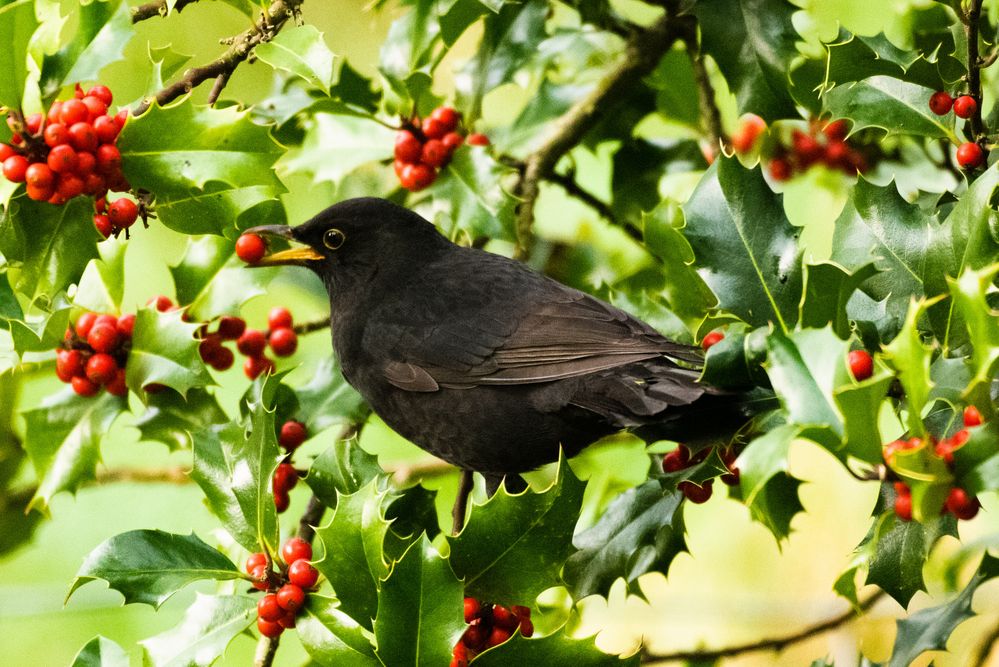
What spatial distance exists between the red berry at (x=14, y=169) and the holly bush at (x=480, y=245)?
0.4 inches

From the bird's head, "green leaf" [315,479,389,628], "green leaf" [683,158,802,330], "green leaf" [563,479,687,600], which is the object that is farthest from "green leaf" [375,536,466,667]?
the bird's head

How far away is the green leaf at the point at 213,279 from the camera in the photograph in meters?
3.48

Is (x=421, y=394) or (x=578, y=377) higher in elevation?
(x=578, y=377)

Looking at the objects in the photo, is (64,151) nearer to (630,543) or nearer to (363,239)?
(363,239)

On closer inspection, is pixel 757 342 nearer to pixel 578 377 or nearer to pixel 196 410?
pixel 578 377

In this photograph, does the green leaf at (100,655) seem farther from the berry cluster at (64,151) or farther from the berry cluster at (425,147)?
the berry cluster at (425,147)

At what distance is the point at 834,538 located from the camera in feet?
20.5

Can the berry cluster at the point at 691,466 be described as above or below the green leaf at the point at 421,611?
below

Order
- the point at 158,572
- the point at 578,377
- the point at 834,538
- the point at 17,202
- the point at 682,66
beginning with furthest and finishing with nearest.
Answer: the point at 834,538 < the point at 682,66 < the point at 578,377 < the point at 17,202 < the point at 158,572

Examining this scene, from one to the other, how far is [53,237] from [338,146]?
1.25 metres

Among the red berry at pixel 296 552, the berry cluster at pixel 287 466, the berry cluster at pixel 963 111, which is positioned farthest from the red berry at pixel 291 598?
the berry cluster at pixel 963 111

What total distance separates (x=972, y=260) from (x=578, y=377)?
Result: 51.6 inches

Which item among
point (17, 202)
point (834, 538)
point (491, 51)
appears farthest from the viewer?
point (834, 538)

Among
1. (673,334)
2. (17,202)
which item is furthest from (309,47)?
(673,334)
